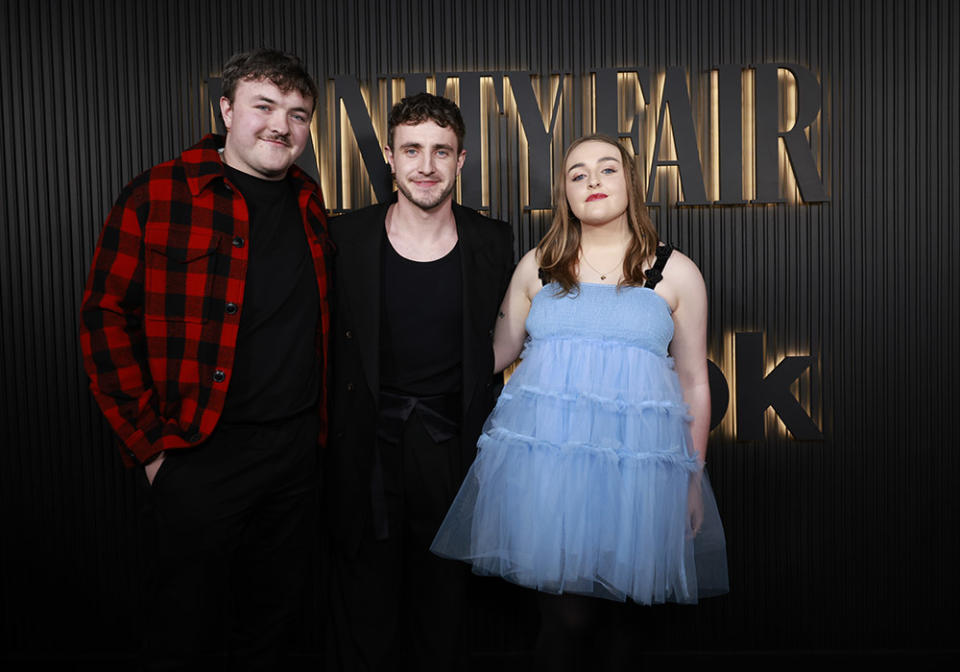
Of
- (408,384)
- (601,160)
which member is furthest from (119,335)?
(601,160)

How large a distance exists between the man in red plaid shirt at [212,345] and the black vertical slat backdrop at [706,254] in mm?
776

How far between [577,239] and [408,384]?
0.73 metres

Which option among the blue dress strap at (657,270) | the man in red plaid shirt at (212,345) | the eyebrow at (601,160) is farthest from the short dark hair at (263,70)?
the blue dress strap at (657,270)

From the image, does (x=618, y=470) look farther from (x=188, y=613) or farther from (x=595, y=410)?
(x=188, y=613)

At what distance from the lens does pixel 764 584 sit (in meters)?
2.76

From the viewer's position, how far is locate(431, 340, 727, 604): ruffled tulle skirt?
5.86 feet

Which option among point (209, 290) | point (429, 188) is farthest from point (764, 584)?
point (209, 290)

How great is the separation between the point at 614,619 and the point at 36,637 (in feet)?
8.37

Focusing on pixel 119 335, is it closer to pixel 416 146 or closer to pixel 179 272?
pixel 179 272

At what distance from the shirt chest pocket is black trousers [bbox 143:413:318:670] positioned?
38cm

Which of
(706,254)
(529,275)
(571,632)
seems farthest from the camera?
(706,254)

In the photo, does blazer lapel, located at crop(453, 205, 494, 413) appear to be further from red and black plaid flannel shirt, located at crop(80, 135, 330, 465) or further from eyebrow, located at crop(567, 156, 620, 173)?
red and black plaid flannel shirt, located at crop(80, 135, 330, 465)

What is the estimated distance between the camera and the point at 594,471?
1812 mm

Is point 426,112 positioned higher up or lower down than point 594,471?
higher up
